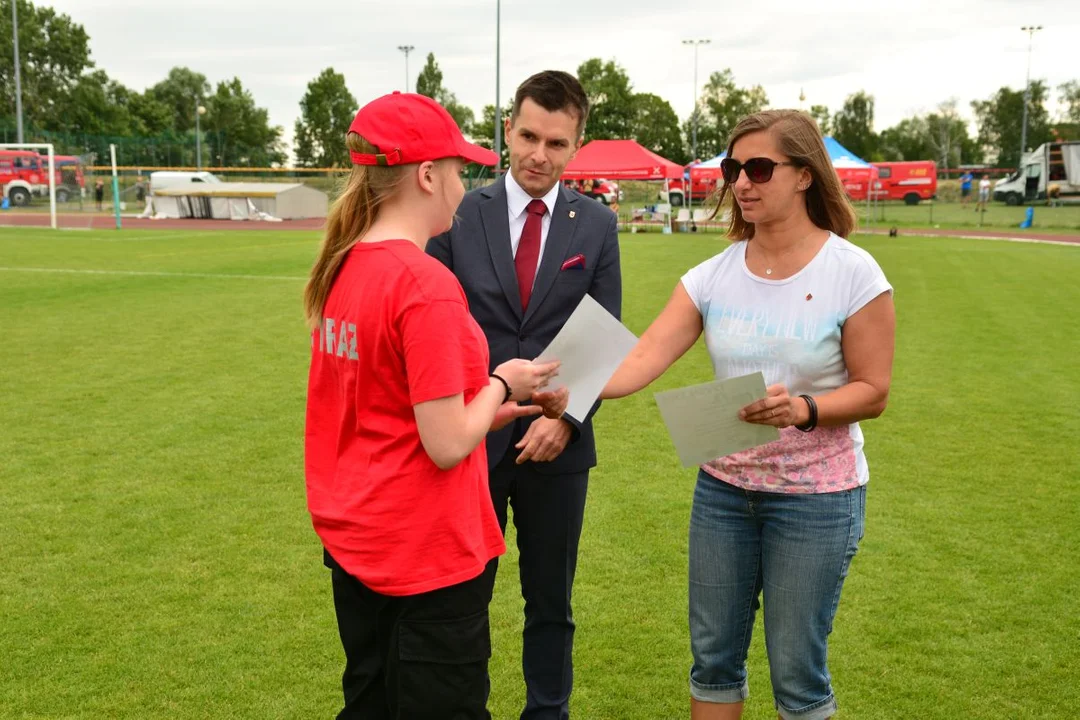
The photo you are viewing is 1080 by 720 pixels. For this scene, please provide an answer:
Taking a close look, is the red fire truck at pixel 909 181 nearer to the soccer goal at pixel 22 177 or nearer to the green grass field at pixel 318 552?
A: the soccer goal at pixel 22 177

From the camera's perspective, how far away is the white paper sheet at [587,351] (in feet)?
9.19

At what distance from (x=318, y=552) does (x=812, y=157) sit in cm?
344

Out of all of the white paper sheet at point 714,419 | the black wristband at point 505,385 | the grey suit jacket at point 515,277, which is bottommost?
the white paper sheet at point 714,419

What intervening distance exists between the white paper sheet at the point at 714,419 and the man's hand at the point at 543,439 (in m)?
0.56

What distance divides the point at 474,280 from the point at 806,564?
1.40m

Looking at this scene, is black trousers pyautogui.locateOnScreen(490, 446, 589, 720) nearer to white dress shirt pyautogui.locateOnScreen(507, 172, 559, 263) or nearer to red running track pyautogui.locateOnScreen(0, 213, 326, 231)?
white dress shirt pyautogui.locateOnScreen(507, 172, 559, 263)

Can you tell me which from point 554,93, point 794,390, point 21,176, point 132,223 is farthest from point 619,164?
point 794,390

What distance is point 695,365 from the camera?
10539mm

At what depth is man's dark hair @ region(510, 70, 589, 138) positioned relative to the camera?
3.37m

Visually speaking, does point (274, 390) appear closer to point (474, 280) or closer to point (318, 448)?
point (474, 280)

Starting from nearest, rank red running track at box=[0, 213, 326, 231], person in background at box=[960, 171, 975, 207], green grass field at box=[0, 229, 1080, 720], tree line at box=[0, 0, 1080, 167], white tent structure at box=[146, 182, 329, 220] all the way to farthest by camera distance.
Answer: green grass field at box=[0, 229, 1080, 720]
red running track at box=[0, 213, 326, 231]
white tent structure at box=[146, 182, 329, 220]
person in background at box=[960, 171, 975, 207]
tree line at box=[0, 0, 1080, 167]

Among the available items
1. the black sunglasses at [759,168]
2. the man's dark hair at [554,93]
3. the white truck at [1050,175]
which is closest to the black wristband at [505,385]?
the black sunglasses at [759,168]

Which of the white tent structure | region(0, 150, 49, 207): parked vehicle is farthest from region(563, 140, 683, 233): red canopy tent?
region(0, 150, 49, 207): parked vehicle

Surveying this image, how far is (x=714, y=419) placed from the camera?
269 cm
